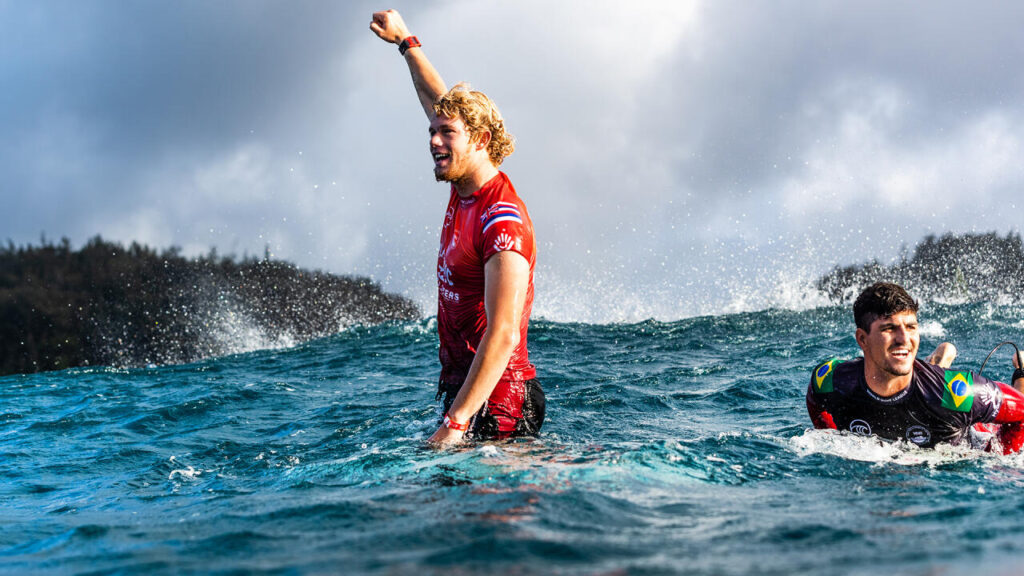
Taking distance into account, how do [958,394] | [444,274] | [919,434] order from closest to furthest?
1. [444,274]
2. [958,394]
3. [919,434]

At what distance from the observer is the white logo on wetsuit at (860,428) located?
6.36 metres

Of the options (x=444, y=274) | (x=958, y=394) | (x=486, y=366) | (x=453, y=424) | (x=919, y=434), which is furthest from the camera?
(x=919, y=434)

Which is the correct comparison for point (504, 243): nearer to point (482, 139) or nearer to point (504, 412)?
point (482, 139)

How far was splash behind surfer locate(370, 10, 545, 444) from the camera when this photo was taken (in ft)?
14.4

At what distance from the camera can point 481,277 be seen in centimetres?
476

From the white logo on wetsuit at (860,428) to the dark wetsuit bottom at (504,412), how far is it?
9.65ft

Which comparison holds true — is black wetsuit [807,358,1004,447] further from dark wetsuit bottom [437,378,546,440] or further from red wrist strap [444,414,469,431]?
red wrist strap [444,414,469,431]

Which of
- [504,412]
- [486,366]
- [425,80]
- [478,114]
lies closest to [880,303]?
[504,412]

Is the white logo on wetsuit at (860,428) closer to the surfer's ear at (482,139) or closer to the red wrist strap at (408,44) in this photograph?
the surfer's ear at (482,139)

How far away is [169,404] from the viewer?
38.4ft

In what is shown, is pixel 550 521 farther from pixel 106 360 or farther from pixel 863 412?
pixel 106 360

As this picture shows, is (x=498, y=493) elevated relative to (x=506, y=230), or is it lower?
lower

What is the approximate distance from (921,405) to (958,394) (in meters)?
0.28

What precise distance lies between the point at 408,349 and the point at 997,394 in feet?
44.5
